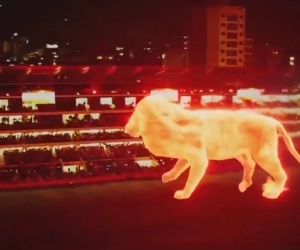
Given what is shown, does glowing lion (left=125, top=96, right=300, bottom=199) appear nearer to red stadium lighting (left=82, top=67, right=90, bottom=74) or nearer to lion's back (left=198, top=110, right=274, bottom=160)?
lion's back (left=198, top=110, right=274, bottom=160)

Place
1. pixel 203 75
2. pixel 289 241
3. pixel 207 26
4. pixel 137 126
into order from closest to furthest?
pixel 137 126, pixel 289 241, pixel 207 26, pixel 203 75

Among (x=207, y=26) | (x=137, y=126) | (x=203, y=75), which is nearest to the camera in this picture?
(x=137, y=126)

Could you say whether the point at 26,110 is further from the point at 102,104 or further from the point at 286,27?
the point at 286,27

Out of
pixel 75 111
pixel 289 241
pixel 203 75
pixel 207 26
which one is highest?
pixel 207 26

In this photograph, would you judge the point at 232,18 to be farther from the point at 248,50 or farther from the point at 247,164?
the point at 247,164

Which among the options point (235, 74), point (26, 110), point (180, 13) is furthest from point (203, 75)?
point (26, 110)

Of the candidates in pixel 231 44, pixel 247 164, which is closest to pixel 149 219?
pixel 247 164

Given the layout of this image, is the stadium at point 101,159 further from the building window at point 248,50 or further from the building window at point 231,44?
the building window at point 231,44

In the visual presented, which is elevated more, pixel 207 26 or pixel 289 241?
pixel 207 26

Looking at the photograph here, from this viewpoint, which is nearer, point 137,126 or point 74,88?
point 137,126
